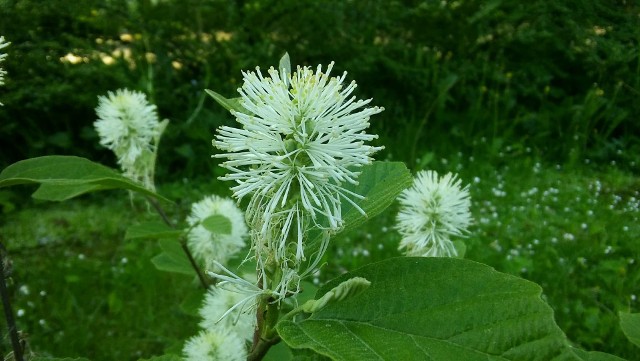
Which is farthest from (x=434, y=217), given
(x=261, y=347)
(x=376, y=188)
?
(x=261, y=347)

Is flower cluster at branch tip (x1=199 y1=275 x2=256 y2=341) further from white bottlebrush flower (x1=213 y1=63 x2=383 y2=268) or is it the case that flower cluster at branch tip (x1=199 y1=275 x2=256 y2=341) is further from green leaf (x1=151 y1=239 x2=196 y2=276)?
white bottlebrush flower (x1=213 y1=63 x2=383 y2=268)

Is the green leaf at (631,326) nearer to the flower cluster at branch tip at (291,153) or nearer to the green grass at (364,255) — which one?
the flower cluster at branch tip at (291,153)

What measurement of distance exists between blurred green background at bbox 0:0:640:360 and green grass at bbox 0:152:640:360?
10 millimetres

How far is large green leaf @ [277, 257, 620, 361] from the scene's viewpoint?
2.33ft

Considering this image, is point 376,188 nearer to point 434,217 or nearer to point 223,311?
point 434,217

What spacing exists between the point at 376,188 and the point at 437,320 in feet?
0.73

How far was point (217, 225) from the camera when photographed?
1548mm

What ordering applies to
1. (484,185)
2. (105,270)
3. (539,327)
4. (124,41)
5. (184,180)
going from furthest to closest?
(124,41)
(184,180)
(484,185)
(105,270)
(539,327)

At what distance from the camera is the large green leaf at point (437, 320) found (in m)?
0.71

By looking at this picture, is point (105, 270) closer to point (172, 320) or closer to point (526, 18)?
point (172, 320)

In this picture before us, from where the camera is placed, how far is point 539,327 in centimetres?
73

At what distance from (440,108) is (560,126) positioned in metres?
0.75

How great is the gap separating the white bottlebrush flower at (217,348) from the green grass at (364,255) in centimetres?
105

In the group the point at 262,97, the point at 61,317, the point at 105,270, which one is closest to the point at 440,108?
the point at 105,270
